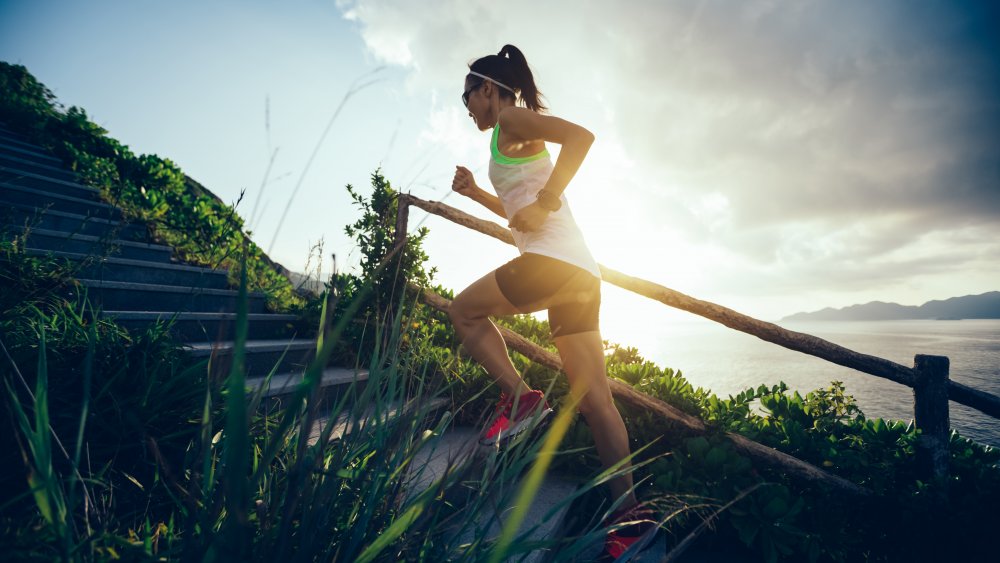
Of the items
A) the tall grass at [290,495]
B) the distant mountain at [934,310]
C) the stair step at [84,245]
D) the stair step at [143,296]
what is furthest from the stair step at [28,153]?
the distant mountain at [934,310]

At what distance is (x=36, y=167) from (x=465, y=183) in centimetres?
668

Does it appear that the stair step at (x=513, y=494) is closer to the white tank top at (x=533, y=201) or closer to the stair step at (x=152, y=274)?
the white tank top at (x=533, y=201)

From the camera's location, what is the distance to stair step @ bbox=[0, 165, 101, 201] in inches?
185

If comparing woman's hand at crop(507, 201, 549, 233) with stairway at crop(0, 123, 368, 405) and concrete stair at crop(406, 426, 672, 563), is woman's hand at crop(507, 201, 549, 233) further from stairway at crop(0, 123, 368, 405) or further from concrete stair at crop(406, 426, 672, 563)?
stairway at crop(0, 123, 368, 405)

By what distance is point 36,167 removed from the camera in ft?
17.8

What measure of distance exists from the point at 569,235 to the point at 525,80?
0.85 metres

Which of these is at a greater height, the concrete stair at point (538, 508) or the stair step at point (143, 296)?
the stair step at point (143, 296)

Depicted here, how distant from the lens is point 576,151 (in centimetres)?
178

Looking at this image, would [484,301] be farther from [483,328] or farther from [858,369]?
[858,369]

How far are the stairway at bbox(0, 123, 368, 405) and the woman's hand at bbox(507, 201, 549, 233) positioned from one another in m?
1.30

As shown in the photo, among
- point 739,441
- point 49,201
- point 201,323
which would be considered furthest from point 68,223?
point 739,441

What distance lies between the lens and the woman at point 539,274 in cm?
182

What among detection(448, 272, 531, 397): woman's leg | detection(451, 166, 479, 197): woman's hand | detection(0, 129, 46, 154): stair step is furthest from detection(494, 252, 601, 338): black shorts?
detection(0, 129, 46, 154): stair step

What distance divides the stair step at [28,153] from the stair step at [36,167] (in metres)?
0.06
